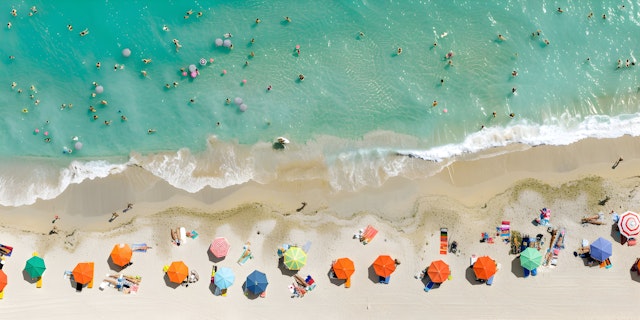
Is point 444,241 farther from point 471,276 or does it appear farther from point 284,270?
point 284,270

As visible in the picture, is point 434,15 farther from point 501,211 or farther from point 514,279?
point 514,279

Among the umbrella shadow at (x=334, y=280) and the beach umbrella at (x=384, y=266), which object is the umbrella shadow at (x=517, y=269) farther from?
the umbrella shadow at (x=334, y=280)

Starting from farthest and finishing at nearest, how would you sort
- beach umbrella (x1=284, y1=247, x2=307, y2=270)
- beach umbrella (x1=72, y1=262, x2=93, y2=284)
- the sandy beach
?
the sandy beach < beach umbrella (x1=72, y1=262, x2=93, y2=284) < beach umbrella (x1=284, y1=247, x2=307, y2=270)

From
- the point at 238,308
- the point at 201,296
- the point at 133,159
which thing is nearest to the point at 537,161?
the point at 238,308

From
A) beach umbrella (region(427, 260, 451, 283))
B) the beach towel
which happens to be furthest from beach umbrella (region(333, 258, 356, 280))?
the beach towel

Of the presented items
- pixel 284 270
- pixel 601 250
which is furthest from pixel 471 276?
pixel 284 270

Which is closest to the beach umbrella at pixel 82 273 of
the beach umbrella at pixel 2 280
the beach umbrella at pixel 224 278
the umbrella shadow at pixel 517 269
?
the beach umbrella at pixel 2 280

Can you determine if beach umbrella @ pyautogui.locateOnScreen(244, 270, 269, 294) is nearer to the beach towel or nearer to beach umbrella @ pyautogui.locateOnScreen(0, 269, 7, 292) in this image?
the beach towel
